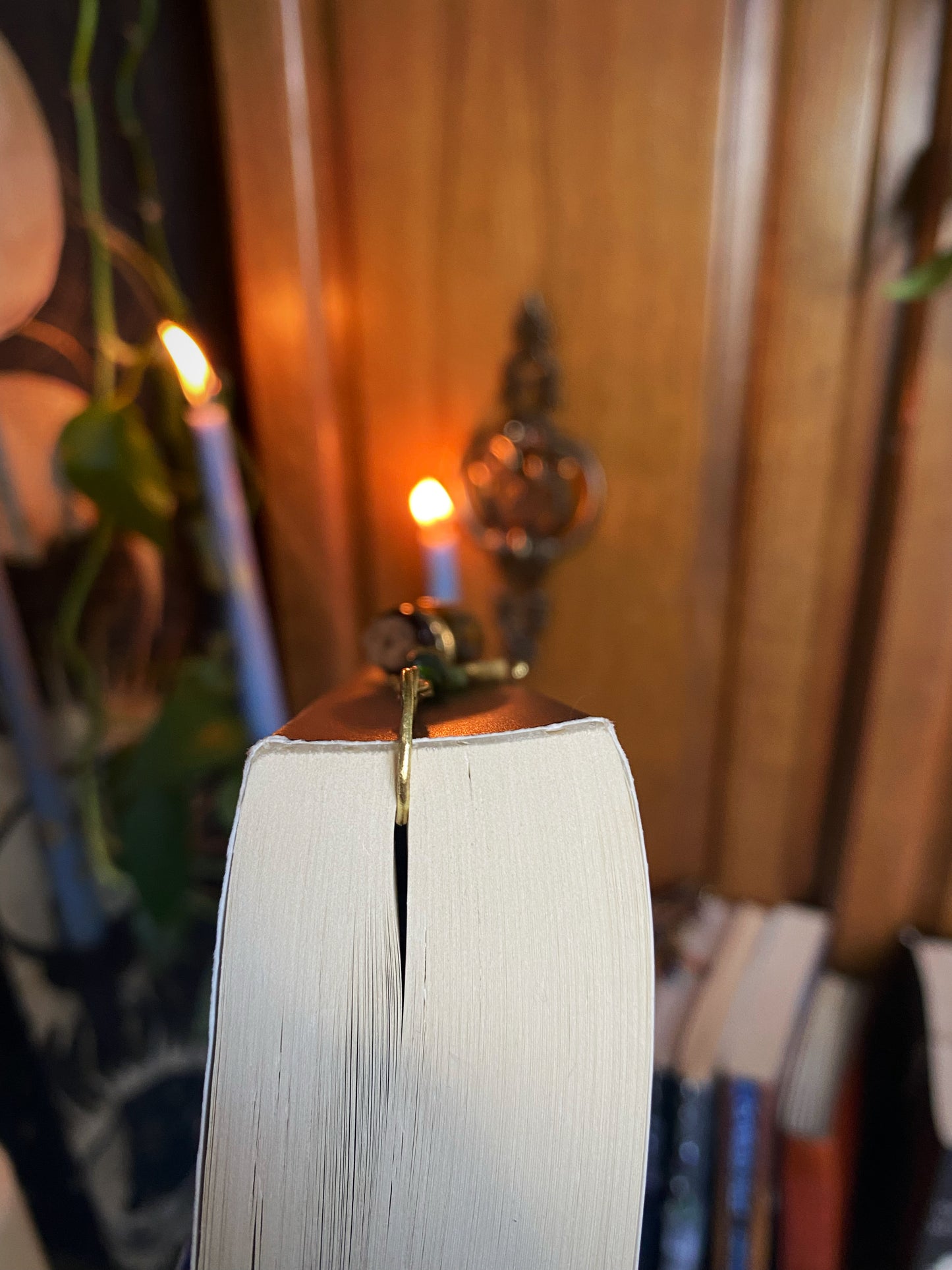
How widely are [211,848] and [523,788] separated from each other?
1.52 feet

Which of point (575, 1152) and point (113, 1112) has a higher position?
point (575, 1152)

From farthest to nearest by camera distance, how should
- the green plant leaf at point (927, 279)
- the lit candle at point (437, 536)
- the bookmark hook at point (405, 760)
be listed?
1. the lit candle at point (437, 536)
2. the green plant leaf at point (927, 279)
3. the bookmark hook at point (405, 760)

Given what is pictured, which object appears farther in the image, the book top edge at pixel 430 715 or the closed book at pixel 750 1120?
the closed book at pixel 750 1120

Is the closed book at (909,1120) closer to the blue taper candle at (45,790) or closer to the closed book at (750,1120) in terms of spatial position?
the closed book at (750,1120)

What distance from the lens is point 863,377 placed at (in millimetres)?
530

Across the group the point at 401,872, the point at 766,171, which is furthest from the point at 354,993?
the point at 766,171

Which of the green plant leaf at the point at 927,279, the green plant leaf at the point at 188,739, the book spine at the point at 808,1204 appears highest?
the green plant leaf at the point at 927,279

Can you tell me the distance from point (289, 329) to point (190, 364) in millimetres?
125

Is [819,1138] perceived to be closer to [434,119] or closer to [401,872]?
[401,872]

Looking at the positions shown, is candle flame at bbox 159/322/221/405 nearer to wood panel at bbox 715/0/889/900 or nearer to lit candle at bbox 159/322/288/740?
lit candle at bbox 159/322/288/740

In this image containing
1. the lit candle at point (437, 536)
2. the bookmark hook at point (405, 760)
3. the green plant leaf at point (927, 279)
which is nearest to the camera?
the bookmark hook at point (405, 760)

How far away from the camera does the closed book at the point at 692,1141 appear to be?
492 millimetres

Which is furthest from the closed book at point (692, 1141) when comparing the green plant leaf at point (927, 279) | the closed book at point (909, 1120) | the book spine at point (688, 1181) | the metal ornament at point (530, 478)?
the green plant leaf at point (927, 279)

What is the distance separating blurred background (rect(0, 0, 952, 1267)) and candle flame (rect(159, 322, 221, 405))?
0.06ft
